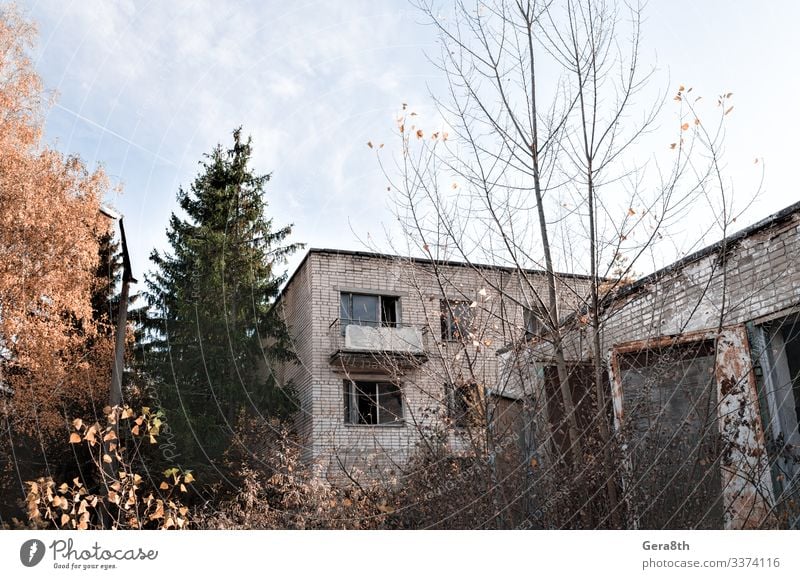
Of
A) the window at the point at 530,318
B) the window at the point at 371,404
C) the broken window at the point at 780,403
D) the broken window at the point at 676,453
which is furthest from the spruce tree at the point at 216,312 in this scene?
the broken window at the point at 780,403

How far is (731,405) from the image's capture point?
2.95 meters

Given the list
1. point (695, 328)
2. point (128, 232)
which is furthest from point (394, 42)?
point (695, 328)

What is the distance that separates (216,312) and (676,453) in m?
2.62

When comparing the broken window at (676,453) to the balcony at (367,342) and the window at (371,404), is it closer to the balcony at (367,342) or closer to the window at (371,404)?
the balcony at (367,342)

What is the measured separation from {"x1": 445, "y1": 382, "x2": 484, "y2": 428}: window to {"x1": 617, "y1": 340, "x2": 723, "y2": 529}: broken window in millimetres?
667

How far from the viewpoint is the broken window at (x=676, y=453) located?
2717mm

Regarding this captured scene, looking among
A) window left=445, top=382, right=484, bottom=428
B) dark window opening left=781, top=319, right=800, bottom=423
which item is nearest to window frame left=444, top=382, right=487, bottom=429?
window left=445, top=382, right=484, bottom=428

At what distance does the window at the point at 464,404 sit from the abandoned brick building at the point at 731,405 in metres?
0.19

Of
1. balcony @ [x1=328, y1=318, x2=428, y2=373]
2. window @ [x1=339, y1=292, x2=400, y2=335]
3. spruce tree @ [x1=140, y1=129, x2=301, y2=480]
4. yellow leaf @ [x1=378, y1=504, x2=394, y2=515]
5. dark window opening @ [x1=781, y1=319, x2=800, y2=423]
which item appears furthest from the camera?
window @ [x1=339, y1=292, x2=400, y2=335]

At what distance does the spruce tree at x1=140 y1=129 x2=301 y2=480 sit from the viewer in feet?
11.0

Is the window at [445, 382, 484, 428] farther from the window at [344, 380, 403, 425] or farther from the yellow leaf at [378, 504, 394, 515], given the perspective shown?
the window at [344, 380, 403, 425]
